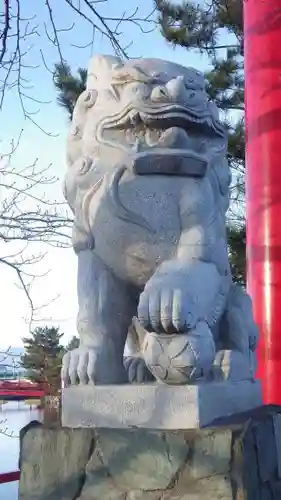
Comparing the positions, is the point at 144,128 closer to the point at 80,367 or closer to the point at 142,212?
the point at 142,212

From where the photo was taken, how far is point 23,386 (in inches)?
246

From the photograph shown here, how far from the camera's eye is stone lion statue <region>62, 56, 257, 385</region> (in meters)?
1.95

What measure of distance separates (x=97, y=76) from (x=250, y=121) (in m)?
2.75

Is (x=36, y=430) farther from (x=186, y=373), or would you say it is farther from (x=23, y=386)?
(x=23, y=386)

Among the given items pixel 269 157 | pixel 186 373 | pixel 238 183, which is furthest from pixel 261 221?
pixel 186 373

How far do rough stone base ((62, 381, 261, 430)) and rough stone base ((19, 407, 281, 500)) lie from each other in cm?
6

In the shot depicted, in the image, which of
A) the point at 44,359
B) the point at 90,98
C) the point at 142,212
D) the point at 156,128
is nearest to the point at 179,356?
the point at 142,212

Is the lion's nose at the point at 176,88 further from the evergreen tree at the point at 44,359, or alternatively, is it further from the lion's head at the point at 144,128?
the evergreen tree at the point at 44,359

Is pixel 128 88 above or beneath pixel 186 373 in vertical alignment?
above

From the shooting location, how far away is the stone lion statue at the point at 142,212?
6.39 ft

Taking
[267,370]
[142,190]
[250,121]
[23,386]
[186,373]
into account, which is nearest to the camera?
[186,373]

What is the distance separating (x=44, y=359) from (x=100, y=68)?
4.13 m

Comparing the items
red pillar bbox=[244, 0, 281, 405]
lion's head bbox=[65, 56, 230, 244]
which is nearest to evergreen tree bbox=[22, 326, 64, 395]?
red pillar bbox=[244, 0, 281, 405]

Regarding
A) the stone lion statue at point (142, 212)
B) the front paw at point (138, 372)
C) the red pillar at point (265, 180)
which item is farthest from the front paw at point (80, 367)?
the red pillar at point (265, 180)
